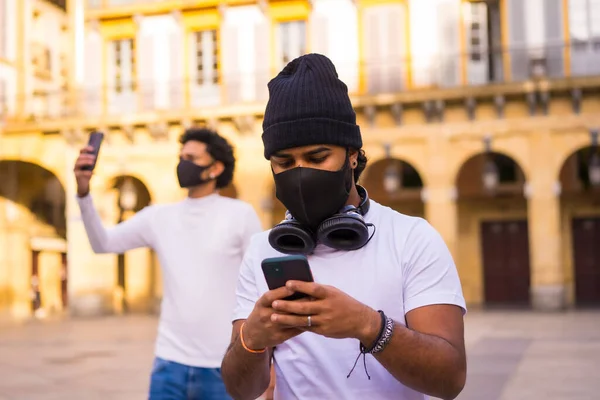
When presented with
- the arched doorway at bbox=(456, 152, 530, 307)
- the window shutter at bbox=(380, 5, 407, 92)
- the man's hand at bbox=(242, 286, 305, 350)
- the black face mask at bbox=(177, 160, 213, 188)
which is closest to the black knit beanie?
the man's hand at bbox=(242, 286, 305, 350)

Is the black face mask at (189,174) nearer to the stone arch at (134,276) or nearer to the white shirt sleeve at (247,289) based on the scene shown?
the white shirt sleeve at (247,289)

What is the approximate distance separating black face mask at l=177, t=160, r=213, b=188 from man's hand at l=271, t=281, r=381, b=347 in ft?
8.16

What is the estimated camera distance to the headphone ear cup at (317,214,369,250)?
6.00ft

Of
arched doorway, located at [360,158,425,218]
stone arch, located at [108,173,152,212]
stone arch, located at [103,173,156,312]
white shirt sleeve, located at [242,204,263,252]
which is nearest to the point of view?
white shirt sleeve, located at [242,204,263,252]

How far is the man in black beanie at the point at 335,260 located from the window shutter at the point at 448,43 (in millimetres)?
19458

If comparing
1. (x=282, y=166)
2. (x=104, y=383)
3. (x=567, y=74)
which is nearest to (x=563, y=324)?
(x=567, y=74)

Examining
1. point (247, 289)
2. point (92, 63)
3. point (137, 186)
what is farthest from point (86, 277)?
point (247, 289)

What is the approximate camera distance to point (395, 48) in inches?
847

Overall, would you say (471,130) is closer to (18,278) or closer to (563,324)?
(563,324)

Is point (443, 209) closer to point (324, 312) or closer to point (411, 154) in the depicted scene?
point (411, 154)

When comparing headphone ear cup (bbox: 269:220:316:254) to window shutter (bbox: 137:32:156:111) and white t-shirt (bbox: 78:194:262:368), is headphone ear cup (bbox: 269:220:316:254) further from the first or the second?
window shutter (bbox: 137:32:156:111)

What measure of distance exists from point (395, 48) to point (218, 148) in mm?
18029

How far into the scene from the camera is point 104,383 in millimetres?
9602

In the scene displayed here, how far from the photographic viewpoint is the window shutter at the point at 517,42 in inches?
807
